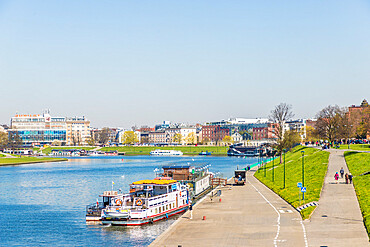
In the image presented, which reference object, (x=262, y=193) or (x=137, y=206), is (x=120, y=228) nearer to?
(x=137, y=206)

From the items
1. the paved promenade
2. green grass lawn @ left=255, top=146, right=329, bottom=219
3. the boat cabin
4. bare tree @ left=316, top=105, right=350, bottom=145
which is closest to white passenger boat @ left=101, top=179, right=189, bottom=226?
the paved promenade

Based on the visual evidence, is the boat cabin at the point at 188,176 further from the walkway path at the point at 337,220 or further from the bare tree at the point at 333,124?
the bare tree at the point at 333,124

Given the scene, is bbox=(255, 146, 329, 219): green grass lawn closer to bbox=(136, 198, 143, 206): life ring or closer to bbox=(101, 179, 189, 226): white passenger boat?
bbox=(101, 179, 189, 226): white passenger boat

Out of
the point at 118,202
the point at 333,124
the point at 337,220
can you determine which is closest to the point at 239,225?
the point at 337,220

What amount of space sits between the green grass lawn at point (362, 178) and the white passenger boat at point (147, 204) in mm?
21130

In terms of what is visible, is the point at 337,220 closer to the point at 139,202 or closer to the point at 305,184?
the point at 139,202

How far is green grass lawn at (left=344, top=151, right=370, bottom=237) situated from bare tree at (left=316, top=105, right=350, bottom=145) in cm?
6055

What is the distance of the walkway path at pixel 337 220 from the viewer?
129 feet

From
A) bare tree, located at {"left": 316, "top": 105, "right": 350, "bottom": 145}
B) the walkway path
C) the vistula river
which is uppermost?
bare tree, located at {"left": 316, "top": 105, "right": 350, "bottom": 145}

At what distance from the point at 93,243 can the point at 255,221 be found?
15.1 metres

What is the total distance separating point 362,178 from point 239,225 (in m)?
26.4

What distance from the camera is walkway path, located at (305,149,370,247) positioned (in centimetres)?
3922

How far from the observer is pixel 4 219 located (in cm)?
6150

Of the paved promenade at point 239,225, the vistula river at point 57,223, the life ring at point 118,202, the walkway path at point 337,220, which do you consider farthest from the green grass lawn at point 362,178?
the life ring at point 118,202
